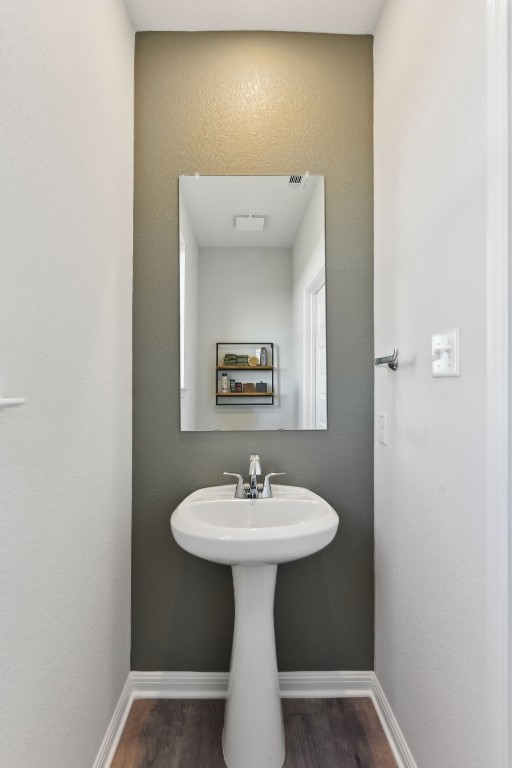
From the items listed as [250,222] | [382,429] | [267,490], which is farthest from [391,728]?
[250,222]

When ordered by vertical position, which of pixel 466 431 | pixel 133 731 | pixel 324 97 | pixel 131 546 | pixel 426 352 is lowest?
pixel 133 731

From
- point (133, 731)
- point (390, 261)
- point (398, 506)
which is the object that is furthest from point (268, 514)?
point (390, 261)

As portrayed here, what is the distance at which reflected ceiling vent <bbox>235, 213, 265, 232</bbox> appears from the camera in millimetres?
1670

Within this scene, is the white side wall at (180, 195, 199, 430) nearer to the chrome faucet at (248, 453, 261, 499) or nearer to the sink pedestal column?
the chrome faucet at (248, 453, 261, 499)

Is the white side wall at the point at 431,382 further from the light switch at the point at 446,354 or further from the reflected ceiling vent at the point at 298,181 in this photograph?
the reflected ceiling vent at the point at 298,181

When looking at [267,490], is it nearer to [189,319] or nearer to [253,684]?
[253,684]

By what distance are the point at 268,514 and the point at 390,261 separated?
946mm

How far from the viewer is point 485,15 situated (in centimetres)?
92

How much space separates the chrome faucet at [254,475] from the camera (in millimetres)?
1525

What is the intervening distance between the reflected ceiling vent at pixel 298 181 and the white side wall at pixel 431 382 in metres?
0.26

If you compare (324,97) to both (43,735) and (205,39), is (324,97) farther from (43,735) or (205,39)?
(43,735)

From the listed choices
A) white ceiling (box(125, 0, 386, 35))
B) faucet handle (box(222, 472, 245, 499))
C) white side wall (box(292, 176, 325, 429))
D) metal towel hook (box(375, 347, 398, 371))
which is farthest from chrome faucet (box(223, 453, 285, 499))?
white ceiling (box(125, 0, 386, 35))

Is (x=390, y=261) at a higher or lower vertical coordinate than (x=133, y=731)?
higher

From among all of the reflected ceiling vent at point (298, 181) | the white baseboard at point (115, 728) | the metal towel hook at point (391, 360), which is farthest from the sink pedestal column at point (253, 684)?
the reflected ceiling vent at point (298, 181)
